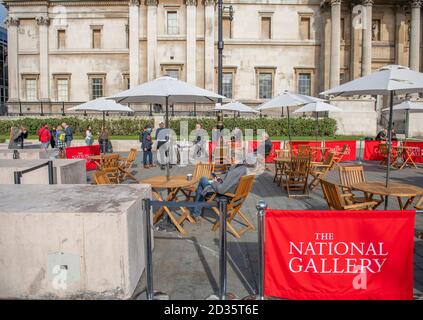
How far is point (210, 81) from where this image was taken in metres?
37.7

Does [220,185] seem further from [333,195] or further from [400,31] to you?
[400,31]

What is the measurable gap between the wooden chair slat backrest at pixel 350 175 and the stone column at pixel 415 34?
33808 mm

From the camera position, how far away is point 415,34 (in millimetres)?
35969

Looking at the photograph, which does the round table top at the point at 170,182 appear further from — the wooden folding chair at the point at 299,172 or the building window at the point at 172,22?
the building window at the point at 172,22

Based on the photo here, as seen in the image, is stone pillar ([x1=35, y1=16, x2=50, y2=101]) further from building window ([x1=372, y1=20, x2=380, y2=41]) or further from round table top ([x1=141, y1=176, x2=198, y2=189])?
round table top ([x1=141, y1=176, x2=198, y2=189])

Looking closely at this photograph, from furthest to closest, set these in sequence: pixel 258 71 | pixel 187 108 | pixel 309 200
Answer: pixel 258 71 → pixel 187 108 → pixel 309 200

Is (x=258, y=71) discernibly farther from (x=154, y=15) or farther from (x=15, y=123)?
(x=15, y=123)

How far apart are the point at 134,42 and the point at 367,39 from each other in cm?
2300

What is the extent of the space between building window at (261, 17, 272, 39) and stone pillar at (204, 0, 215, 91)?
5882 mm

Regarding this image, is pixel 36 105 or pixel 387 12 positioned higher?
pixel 387 12

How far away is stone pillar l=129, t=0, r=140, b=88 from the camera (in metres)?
36.9

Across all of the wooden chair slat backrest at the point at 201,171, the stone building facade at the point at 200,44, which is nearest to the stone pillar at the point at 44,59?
the stone building facade at the point at 200,44
